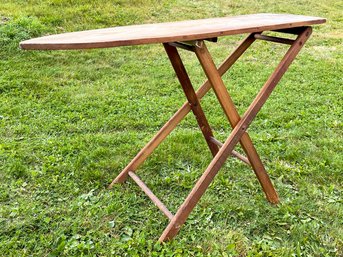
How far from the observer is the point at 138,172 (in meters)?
2.93

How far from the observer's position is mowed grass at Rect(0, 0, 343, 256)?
7.37ft

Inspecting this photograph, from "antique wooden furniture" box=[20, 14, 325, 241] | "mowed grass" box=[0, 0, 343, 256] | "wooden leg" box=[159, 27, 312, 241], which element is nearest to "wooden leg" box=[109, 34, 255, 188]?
"antique wooden furniture" box=[20, 14, 325, 241]

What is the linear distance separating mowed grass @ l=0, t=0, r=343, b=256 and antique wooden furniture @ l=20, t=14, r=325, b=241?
0.21m

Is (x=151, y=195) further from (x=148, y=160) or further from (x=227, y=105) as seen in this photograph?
(x=227, y=105)

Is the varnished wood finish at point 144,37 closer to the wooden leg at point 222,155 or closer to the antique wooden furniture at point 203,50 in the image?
the antique wooden furniture at point 203,50

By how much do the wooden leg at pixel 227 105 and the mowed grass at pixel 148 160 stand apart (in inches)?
5.7

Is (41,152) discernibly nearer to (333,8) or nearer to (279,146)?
(279,146)

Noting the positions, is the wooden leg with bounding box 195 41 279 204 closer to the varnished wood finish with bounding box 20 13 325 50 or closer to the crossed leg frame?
the crossed leg frame

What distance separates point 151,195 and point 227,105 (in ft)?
2.74

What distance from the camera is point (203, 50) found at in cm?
195

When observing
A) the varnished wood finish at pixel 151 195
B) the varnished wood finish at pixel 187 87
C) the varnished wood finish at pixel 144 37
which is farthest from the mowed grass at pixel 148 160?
the varnished wood finish at pixel 144 37

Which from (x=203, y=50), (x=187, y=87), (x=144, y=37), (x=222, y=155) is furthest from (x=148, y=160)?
(x=144, y=37)

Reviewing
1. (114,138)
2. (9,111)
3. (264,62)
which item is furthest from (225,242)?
(264,62)

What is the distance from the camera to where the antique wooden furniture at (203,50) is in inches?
66.4
